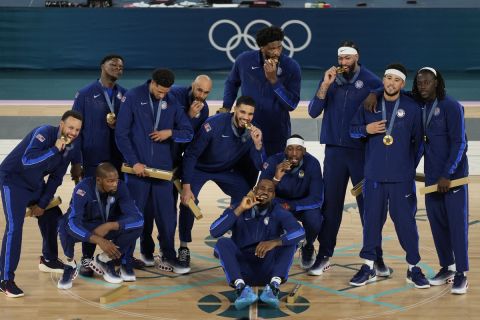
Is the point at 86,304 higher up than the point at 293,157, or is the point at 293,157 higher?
the point at 293,157

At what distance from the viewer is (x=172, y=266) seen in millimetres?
9781

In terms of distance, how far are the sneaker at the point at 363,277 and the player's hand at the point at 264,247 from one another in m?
0.95

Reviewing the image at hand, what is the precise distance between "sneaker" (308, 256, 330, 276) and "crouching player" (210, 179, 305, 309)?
0.77 metres

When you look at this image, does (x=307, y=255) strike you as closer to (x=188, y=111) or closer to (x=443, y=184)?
(x=443, y=184)

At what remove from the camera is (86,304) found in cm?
862

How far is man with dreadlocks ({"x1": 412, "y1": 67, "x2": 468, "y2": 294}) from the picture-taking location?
8.84 metres

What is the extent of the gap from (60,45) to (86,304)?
11.7m

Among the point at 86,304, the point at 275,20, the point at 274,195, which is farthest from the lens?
the point at 275,20

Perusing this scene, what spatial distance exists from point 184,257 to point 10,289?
1.93m

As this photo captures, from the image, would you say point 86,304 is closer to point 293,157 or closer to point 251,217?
point 251,217

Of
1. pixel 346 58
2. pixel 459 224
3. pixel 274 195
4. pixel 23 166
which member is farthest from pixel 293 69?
pixel 23 166

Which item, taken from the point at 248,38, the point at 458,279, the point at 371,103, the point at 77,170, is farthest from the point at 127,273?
the point at 248,38

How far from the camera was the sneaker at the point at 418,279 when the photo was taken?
9164 mm

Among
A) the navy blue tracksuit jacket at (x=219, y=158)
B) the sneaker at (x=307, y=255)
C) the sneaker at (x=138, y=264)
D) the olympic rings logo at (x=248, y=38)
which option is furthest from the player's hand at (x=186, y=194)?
the olympic rings logo at (x=248, y=38)
